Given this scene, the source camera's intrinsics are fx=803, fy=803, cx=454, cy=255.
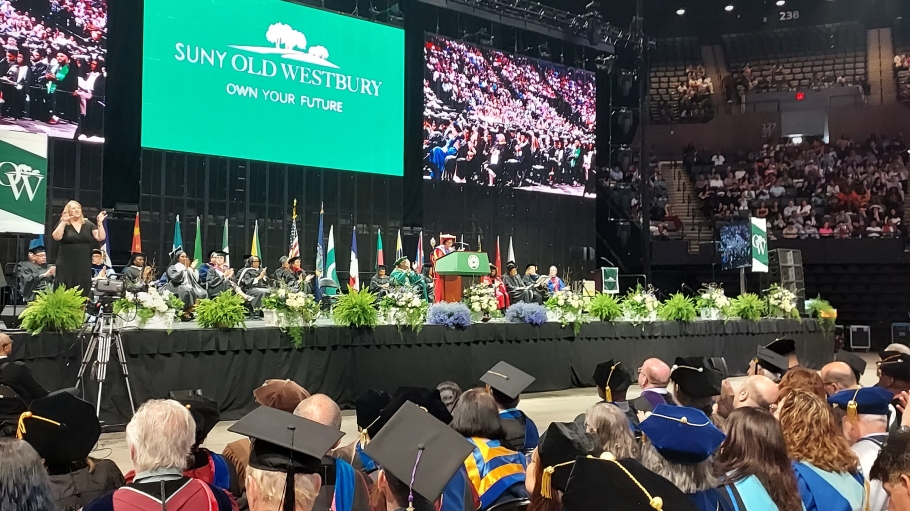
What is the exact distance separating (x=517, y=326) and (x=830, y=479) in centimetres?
Result: 678

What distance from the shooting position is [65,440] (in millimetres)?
2469

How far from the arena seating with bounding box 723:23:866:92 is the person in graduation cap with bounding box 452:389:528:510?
2144 centimetres

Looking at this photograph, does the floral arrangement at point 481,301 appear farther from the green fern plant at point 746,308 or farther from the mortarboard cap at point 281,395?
the mortarboard cap at point 281,395

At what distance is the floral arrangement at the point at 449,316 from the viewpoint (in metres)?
8.69

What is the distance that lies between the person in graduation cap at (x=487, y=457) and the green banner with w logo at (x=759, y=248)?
35.2 feet

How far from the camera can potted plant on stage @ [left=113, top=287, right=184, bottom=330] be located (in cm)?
677

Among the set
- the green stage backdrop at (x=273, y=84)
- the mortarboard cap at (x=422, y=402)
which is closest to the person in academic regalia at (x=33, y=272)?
the green stage backdrop at (x=273, y=84)

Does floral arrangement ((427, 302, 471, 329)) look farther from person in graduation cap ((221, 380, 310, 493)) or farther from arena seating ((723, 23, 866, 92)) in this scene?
arena seating ((723, 23, 866, 92))

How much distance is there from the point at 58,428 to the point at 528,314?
7.30 meters

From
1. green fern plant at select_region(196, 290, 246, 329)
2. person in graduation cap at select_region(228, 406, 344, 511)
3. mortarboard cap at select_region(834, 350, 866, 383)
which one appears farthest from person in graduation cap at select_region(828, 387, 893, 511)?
green fern plant at select_region(196, 290, 246, 329)

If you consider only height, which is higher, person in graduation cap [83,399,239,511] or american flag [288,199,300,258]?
american flag [288,199,300,258]

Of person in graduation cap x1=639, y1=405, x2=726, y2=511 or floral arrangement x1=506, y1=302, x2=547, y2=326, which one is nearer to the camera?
person in graduation cap x1=639, y1=405, x2=726, y2=511

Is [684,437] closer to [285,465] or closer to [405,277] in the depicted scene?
[285,465]

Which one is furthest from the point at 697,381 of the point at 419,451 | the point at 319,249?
the point at 319,249
